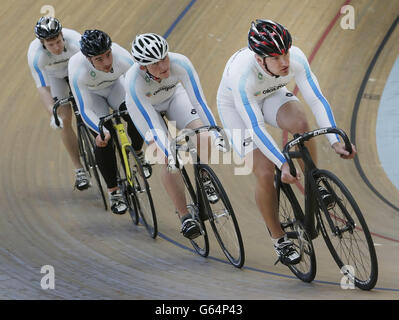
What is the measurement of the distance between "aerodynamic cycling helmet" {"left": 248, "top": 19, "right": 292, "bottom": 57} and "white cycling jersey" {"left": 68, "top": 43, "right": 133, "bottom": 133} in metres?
1.53

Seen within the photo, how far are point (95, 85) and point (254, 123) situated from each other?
160cm

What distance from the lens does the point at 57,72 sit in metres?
5.20

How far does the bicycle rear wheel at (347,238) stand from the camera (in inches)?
122

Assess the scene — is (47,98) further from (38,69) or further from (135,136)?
(135,136)

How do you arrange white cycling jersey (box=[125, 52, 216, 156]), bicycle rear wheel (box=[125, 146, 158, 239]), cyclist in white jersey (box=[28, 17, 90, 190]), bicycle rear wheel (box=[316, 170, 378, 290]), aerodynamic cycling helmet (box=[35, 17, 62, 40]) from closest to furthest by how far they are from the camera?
bicycle rear wheel (box=[316, 170, 378, 290]), white cycling jersey (box=[125, 52, 216, 156]), bicycle rear wheel (box=[125, 146, 158, 239]), aerodynamic cycling helmet (box=[35, 17, 62, 40]), cyclist in white jersey (box=[28, 17, 90, 190])

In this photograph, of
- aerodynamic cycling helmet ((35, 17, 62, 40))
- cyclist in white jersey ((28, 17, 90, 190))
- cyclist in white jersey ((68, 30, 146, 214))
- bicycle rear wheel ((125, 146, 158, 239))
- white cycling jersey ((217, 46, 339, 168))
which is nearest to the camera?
white cycling jersey ((217, 46, 339, 168))

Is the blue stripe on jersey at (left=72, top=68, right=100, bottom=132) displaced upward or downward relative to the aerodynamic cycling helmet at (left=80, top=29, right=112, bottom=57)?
downward

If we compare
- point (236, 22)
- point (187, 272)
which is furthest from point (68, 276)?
point (236, 22)

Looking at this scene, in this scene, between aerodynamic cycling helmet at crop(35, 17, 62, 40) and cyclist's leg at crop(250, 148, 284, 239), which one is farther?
aerodynamic cycling helmet at crop(35, 17, 62, 40)

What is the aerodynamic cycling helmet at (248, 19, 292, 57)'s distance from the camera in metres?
3.21

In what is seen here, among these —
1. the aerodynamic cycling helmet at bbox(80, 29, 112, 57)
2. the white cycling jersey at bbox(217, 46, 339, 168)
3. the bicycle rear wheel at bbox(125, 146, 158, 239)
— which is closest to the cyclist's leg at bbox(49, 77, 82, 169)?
the bicycle rear wheel at bbox(125, 146, 158, 239)

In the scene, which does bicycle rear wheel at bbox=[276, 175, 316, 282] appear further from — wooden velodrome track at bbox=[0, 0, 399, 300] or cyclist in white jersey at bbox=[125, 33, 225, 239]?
cyclist in white jersey at bbox=[125, 33, 225, 239]
